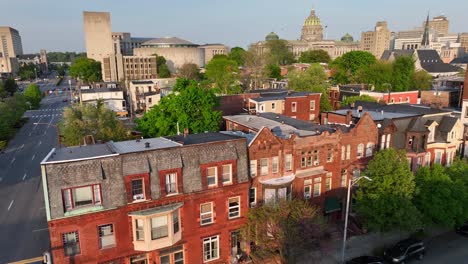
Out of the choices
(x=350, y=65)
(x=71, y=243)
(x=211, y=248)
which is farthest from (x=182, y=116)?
(x=350, y=65)

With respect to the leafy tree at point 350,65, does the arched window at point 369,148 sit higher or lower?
lower

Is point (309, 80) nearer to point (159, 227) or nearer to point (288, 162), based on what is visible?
point (288, 162)

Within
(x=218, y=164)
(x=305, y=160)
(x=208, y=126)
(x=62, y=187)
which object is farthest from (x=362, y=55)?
(x=62, y=187)

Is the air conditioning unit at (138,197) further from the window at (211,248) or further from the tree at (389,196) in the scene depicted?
the tree at (389,196)

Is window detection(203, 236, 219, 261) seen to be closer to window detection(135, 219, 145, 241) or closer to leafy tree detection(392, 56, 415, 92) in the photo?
window detection(135, 219, 145, 241)

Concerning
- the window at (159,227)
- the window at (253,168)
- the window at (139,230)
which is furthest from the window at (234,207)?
the window at (139,230)
